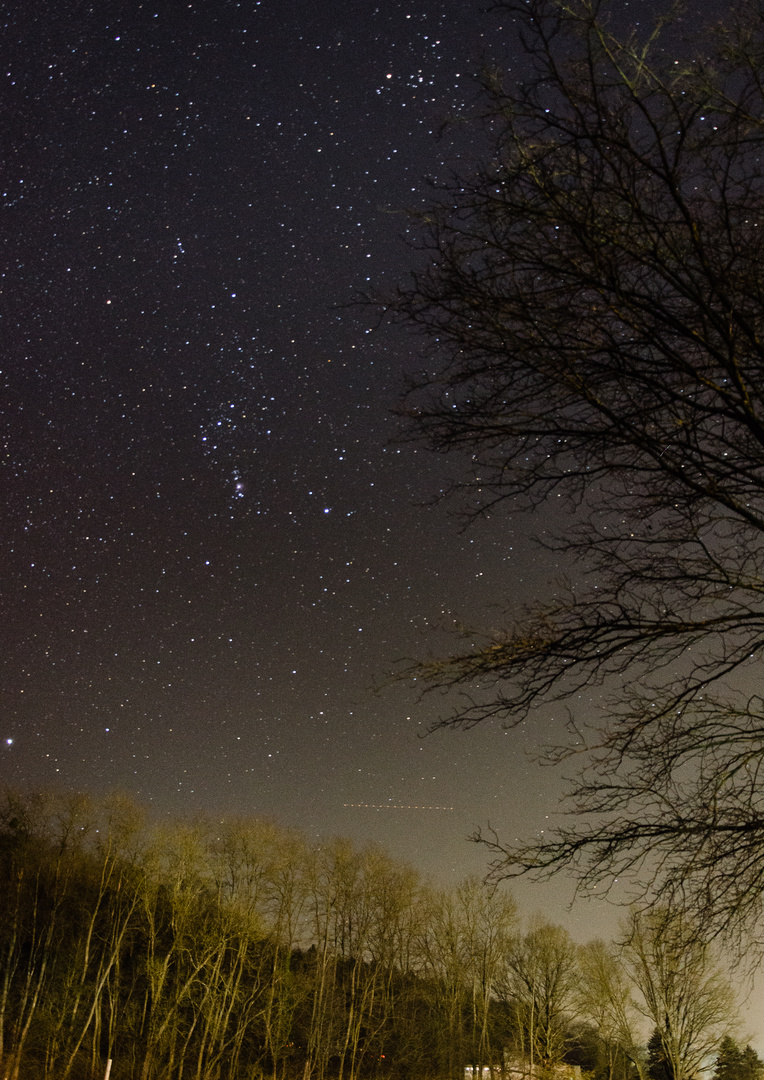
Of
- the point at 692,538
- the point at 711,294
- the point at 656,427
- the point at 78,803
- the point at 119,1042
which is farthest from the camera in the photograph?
the point at 78,803

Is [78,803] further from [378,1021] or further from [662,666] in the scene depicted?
[662,666]

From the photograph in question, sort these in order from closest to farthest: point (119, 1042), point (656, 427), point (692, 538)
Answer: point (656, 427)
point (692, 538)
point (119, 1042)

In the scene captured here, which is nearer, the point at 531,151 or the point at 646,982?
the point at 531,151

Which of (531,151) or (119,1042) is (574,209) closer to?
(531,151)

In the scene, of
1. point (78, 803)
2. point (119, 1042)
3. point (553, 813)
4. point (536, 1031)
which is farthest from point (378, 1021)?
point (553, 813)

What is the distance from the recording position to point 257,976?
34.2m

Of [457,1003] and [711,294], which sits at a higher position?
[711,294]

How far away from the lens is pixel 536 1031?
4003cm

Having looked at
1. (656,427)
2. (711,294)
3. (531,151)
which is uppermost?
(531,151)

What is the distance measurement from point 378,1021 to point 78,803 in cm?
1844

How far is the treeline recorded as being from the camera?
93.4 feet

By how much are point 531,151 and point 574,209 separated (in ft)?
0.97

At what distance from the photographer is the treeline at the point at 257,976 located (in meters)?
28.5

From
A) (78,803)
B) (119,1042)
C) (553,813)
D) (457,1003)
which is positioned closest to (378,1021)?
(457,1003)
